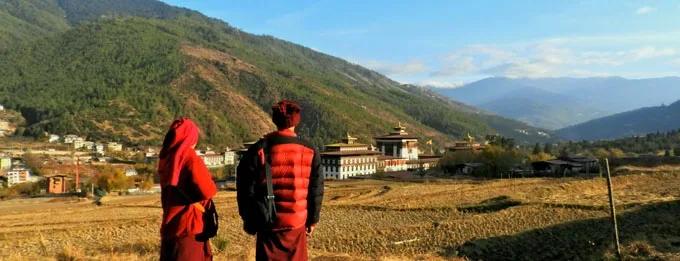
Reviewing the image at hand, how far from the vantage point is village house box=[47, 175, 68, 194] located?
50438 mm

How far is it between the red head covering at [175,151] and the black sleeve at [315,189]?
103 cm

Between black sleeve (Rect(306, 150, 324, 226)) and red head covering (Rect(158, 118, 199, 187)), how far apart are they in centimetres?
103

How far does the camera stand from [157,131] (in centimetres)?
9638

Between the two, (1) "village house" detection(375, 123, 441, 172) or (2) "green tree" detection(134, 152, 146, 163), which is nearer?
(1) "village house" detection(375, 123, 441, 172)

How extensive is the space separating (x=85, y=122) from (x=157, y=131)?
13276 mm

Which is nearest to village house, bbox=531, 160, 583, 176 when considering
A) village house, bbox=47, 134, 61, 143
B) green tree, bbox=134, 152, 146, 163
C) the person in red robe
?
the person in red robe

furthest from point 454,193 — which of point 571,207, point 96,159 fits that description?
point 96,159

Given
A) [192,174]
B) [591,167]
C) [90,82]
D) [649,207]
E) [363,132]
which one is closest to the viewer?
[192,174]

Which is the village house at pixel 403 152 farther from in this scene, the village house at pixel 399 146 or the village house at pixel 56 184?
the village house at pixel 56 184

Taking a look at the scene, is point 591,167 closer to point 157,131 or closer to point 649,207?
point 649,207

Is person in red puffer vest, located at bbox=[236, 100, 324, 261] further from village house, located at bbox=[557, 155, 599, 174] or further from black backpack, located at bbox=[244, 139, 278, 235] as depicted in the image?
village house, located at bbox=[557, 155, 599, 174]

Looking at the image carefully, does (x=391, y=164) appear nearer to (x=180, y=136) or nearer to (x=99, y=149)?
(x=99, y=149)

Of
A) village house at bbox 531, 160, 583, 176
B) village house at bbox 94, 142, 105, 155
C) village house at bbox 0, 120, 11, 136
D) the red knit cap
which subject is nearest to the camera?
the red knit cap

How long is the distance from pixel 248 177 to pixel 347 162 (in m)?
49.9
